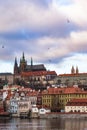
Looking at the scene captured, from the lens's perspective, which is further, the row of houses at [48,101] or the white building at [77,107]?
the row of houses at [48,101]

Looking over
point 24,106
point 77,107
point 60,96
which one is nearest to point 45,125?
point 77,107

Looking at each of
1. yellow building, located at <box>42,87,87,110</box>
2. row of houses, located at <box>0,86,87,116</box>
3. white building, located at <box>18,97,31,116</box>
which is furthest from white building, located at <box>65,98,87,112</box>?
yellow building, located at <box>42,87,87,110</box>

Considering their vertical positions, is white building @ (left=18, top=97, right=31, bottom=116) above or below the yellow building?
below

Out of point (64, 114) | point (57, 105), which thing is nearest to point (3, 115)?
point (64, 114)

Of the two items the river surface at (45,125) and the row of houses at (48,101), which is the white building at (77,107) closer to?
the row of houses at (48,101)

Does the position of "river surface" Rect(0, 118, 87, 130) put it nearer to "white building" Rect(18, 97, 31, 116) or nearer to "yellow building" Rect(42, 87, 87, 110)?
"white building" Rect(18, 97, 31, 116)

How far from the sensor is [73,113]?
98.6m

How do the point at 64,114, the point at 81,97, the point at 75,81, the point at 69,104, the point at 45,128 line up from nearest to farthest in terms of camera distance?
the point at 45,128
the point at 64,114
the point at 69,104
the point at 81,97
the point at 75,81

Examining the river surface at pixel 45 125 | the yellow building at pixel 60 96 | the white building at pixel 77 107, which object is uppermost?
the yellow building at pixel 60 96

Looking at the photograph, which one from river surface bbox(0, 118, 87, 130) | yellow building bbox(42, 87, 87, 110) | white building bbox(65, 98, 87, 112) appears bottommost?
river surface bbox(0, 118, 87, 130)

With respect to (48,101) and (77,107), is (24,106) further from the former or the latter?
(48,101)

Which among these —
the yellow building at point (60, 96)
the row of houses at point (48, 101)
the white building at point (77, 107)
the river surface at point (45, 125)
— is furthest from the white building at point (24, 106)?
the river surface at point (45, 125)

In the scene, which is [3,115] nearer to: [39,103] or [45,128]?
[39,103]

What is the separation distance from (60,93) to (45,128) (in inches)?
2241
